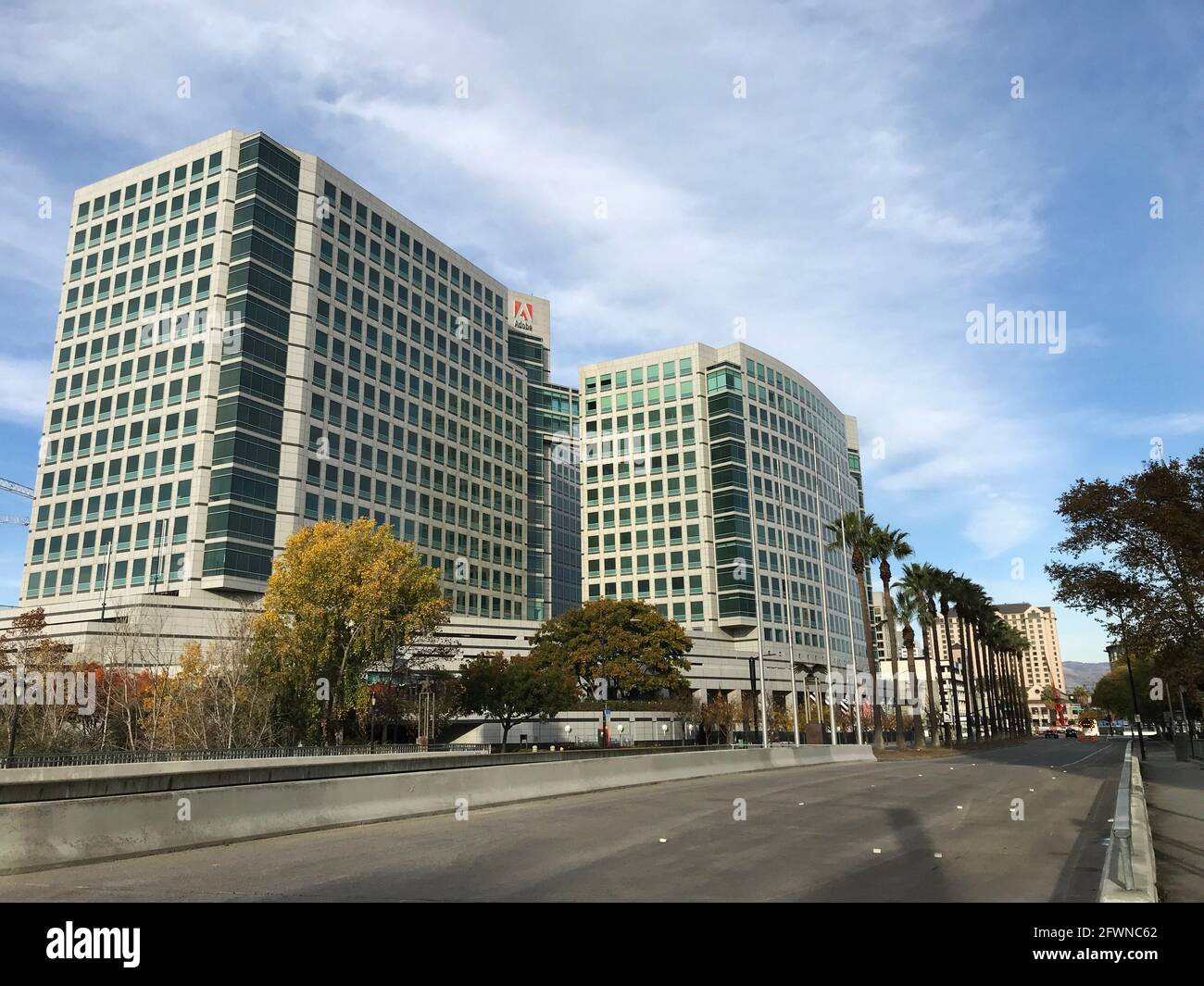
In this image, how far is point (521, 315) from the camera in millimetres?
115125

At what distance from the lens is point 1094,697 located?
513 feet

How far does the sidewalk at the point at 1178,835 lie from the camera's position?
384 inches

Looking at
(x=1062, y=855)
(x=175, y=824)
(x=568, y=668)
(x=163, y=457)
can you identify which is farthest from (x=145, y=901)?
(x=163, y=457)

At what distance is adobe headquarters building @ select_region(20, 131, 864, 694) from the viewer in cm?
7169

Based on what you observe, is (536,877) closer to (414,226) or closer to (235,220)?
(235,220)

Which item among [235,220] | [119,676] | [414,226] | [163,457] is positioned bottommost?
[119,676]

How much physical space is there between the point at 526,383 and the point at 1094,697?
116 metres

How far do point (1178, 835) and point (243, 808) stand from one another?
14.7 meters

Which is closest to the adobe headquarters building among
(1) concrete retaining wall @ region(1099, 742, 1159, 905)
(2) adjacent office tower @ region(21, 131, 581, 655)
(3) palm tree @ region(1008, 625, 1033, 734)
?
(2) adjacent office tower @ region(21, 131, 581, 655)

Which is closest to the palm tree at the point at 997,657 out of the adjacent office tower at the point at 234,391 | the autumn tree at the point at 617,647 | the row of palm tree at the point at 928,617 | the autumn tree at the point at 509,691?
the row of palm tree at the point at 928,617

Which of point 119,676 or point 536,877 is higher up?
point 119,676

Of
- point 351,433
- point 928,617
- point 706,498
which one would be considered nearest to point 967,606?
point 928,617

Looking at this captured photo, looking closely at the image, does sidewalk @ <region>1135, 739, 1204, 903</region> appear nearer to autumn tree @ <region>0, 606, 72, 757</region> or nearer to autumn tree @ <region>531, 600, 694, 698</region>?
autumn tree @ <region>0, 606, 72, 757</region>

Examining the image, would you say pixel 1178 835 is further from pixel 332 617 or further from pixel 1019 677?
→ pixel 1019 677
